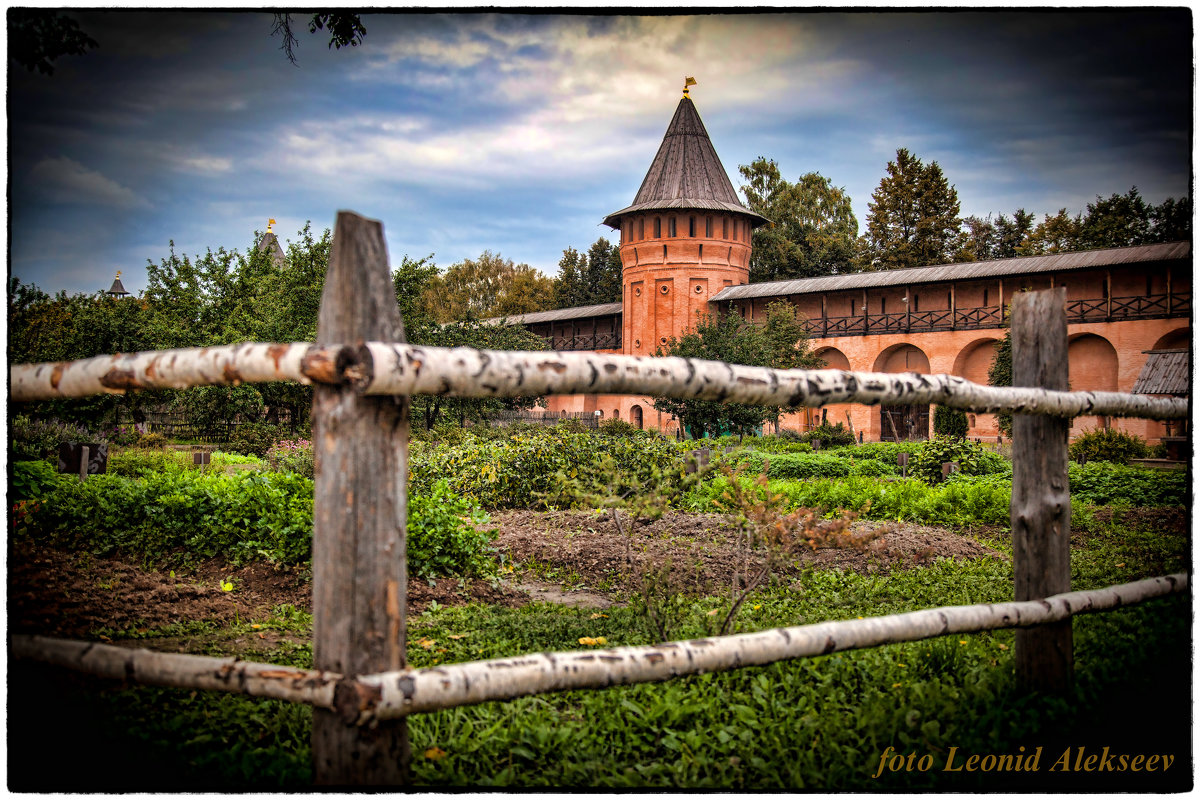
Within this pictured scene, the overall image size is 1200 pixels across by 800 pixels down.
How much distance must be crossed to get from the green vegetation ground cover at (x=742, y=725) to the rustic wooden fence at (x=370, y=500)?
0.39 m

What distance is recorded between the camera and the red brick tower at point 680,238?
34.2 m

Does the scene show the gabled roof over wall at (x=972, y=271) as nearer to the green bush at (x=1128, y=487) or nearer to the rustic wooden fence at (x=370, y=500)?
the green bush at (x=1128, y=487)

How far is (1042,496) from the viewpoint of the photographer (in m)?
2.57

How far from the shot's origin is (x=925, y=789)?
2.23 meters

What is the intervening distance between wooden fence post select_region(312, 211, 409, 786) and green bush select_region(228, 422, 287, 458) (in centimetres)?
1729

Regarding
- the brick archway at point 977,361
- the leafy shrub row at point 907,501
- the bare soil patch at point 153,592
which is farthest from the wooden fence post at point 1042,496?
the brick archway at point 977,361

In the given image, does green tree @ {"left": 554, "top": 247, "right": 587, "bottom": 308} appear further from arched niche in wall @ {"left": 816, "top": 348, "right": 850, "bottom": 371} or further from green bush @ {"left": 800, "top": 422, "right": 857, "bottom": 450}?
green bush @ {"left": 800, "top": 422, "right": 857, "bottom": 450}

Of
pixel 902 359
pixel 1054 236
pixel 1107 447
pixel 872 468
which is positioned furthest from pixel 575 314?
pixel 872 468

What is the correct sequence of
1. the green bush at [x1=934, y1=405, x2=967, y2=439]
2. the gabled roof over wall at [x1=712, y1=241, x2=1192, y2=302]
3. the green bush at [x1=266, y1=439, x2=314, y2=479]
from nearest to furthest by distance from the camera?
the green bush at [x1=266, y1=439, x2=314, y2=479] < the green bush at [x1=934, y1=405, x2=967, y2=439] < the gabled roof over wall at [x1=712, y1=241, x2=1192, y2=302]

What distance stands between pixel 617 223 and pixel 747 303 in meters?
7.03

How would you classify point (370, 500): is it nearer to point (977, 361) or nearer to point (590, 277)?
point (977, 361)

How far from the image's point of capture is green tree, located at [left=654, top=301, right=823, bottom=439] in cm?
2131

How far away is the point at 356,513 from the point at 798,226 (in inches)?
1699

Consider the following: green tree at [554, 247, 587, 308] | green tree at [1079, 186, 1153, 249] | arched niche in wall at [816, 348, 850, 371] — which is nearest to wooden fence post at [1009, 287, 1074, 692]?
arched niche in wall at [816, 348, 850, 371]
